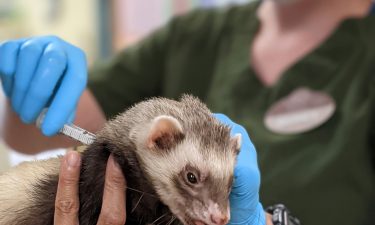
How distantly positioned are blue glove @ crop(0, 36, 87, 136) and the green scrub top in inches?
17.8

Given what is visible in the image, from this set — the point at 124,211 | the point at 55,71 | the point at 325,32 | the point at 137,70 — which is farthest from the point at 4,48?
the point at 325,32

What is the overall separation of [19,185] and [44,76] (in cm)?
20

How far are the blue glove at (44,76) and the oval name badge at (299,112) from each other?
0.47 metres

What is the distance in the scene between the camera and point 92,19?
8.40ft

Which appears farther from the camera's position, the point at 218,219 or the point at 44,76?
the point at 44,76

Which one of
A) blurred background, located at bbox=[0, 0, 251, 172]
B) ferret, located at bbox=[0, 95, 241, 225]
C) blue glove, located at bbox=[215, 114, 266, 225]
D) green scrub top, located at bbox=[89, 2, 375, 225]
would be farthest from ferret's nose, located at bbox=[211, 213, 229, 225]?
blurred background, located at bbox=[0, 0, 251, 172]

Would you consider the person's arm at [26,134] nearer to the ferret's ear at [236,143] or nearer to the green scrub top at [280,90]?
the green scrub top at [280,90]

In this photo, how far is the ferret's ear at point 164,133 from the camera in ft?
2.48

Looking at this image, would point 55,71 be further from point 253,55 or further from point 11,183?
point 253,55

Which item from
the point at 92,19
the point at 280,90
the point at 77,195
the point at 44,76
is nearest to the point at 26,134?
the point at 44,76

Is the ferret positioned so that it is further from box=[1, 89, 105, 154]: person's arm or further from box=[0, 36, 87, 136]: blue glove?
box=[1, 89, 105, 154]: person's arm

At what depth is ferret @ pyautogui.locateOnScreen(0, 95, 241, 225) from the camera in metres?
0.74

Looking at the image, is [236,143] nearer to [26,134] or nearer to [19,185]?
[19,185]

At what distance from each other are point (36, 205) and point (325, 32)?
2.76 feet
